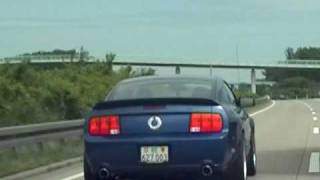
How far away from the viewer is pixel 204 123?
954 cm

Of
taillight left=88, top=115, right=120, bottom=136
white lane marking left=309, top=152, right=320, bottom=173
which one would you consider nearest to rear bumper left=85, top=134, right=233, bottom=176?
taillight left=88, top=115, right=120, bottom=136

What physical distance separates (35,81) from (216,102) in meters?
22.9

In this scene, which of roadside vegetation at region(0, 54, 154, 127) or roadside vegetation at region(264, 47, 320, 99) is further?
roadside vegetation at region(264, 47, 320, 99)

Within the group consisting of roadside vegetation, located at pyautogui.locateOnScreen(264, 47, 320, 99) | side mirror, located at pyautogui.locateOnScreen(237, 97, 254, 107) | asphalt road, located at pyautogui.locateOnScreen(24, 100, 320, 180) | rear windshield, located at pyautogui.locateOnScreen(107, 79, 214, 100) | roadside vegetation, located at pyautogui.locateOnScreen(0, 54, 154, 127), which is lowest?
roadside vegetation, located at pyautogui.locateOnScreen(264, 47, 320, 99)

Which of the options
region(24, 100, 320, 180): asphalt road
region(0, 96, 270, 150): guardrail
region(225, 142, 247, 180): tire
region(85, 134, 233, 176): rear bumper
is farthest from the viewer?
region(0, 96, 270, 150): guardrail

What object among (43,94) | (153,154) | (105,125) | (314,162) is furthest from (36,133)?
(43,94)

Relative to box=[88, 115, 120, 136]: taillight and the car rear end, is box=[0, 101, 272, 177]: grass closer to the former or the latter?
box=[88, 115, 120, 136]: taillight

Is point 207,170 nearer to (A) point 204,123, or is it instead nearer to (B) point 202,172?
(B) point 202,172

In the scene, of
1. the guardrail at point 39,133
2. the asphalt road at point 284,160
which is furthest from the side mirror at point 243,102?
the asphalt road at point 284,160

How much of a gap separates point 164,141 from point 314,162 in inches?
240

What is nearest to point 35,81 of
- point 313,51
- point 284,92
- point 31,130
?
point 31,130

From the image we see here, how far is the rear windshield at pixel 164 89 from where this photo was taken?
33.8 ft

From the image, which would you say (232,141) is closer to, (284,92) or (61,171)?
(61,171)

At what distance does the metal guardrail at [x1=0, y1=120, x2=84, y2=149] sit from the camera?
46.7 ft
